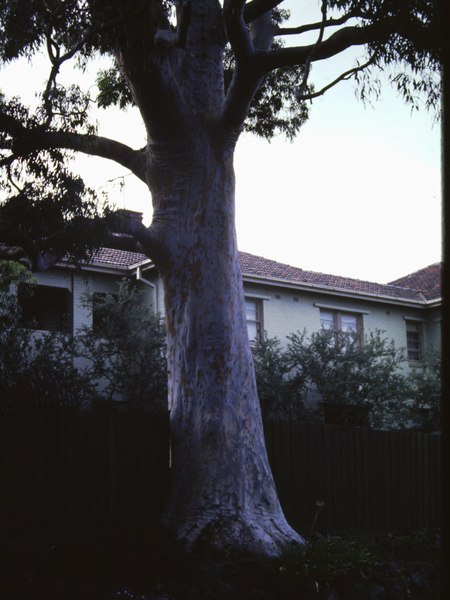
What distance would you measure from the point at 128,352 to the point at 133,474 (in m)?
10.0

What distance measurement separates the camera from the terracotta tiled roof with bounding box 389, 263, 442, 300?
3400 centimetres

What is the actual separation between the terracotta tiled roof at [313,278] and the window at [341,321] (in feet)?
3.26

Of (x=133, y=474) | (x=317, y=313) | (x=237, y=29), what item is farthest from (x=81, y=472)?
(x=317, y=313)

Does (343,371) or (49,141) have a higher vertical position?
(49,141)

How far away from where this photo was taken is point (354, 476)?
15367mm

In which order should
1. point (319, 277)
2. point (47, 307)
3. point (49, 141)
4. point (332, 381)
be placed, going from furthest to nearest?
point (319, 277) → point (47, 307) → point (332, 381) → point (49, 141)

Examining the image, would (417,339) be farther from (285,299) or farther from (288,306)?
(285,299)

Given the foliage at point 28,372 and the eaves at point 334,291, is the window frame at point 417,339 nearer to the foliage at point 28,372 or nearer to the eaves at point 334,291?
the eaves at point 334,291

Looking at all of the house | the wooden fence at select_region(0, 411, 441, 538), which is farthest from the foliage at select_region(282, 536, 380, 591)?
Result: the house

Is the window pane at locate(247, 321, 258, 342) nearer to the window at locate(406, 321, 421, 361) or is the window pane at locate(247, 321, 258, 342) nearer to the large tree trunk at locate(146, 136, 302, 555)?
the window at locate(406, 321, 421, 361)

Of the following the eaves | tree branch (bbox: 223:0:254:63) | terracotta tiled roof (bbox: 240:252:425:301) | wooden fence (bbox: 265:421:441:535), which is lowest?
wooden fence (bbox: 265:421:441:535)

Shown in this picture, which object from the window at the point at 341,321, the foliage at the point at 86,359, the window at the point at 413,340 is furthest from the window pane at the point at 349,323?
the foliage at the point at 86,359

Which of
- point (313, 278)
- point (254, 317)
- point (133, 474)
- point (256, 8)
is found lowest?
point (133, 474)

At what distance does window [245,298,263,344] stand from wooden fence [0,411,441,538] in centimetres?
1189
